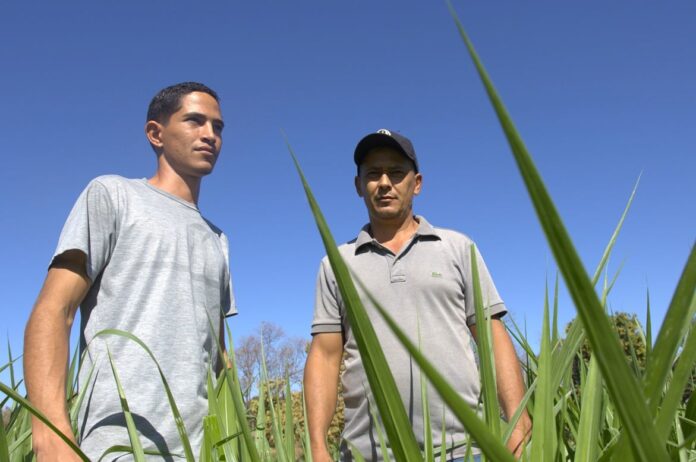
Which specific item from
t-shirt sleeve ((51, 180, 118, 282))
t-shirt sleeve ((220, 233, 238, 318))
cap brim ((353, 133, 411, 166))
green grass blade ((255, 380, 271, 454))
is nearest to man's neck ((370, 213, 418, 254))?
cap brim ((353, 133, 411, 166))

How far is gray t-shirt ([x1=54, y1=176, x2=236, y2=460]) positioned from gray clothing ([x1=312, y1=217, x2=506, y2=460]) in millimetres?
501

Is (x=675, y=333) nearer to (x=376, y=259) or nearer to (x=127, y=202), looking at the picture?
(x=127, y=202)

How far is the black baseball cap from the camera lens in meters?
2.16

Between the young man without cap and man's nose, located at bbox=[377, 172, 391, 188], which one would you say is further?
man's nose, located at bbox=[377, 172, 391, 188]

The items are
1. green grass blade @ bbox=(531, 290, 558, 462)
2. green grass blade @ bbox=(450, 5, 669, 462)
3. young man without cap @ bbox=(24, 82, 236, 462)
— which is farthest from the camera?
young man without cap @ bbox=(24, 82, 236, 462)

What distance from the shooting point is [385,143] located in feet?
7.15

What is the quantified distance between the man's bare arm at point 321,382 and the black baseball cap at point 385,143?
68 cm

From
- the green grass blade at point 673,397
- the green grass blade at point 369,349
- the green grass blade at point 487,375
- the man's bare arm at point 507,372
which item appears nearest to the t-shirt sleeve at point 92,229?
the man's bare arm at point 507,372

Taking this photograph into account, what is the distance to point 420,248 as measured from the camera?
212 cm

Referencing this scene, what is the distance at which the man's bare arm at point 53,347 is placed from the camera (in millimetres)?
1196

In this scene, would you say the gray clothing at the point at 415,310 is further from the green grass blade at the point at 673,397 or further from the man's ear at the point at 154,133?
the green grass blade at the point at 673,397

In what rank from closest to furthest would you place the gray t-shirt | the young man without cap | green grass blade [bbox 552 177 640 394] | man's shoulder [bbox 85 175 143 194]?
green grass blade [bbox 552 177 640 394] → the young man without cap → the gray t-shirt → man's shoulder [bbox 85 175 143 194]

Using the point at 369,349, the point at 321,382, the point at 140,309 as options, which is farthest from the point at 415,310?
the point at 369,349

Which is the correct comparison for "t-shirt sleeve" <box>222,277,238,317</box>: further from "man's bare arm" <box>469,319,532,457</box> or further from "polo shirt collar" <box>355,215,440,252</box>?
"man's bare arm" <box>469,319,532,457</box>
